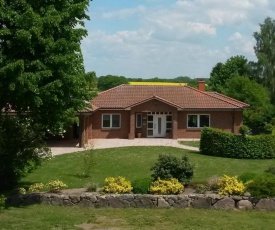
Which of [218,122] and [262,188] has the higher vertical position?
[218,122]

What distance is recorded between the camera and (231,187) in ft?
58.4

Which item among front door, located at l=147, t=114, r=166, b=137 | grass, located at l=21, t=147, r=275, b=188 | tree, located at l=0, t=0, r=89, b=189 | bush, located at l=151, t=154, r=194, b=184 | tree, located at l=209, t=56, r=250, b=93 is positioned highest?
tree, located at l=209, t=56, r=250, b=93

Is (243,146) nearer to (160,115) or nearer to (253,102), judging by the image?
(160,115)

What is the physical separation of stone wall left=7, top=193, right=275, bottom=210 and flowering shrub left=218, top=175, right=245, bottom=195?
217 mm

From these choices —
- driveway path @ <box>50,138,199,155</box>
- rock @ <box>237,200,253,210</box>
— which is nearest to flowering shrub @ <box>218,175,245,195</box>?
rock @ <box>237,200,253,210</box>

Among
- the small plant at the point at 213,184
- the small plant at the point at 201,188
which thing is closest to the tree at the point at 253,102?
the small plant at the point at 213,184

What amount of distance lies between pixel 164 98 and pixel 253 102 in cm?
1501

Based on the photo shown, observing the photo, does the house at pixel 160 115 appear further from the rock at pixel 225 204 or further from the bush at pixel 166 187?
the rock at pixel 225 204

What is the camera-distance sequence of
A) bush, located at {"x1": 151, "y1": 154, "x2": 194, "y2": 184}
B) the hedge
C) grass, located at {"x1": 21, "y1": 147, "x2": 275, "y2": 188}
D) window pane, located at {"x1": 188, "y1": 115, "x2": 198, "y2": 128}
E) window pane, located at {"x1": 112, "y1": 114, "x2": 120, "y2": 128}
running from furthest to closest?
window pane, located at {"x1": 188, "y1": 115, "x2": 198, "y2": 128}
window pane, located at {"x1": 112, "y1": 114, "x2": 120, "y2": 128}
the hedge
grass, located at {"x1": 21, "y1": 147, "x2": 275, "y2": 188}
bush, located at {"x1": 151, "y1": 154, "x2": 194, "y2": 184}

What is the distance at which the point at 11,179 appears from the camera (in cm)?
2117

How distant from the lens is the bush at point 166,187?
1802cm

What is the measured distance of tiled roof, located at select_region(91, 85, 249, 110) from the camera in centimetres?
4547

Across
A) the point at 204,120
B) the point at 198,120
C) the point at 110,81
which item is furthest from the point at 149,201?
the point at 110,81

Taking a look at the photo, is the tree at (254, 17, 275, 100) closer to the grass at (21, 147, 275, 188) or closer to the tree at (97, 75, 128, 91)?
the grass at (21, 147, 275, 188)
